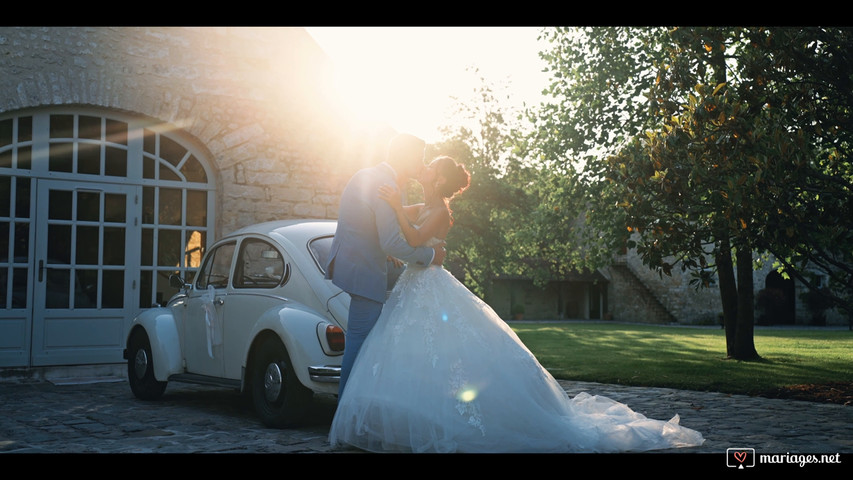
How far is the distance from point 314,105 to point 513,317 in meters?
32.8

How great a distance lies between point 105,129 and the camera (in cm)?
1071

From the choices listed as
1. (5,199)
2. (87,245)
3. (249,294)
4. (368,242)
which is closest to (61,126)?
(5,199)

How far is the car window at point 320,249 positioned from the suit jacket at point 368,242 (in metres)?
0.94

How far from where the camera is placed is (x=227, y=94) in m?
11.4

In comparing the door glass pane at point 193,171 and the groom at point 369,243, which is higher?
the door glass pane at point 193,171

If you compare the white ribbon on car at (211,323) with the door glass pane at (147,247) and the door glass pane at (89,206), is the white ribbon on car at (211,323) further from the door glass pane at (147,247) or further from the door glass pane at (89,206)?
the door glass pane at (89,206)

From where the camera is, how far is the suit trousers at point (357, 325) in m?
5.30

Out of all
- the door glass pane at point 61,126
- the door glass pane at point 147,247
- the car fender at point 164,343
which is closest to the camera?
the car fender at point 164,343

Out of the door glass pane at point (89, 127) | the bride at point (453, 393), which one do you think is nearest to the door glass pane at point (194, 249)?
the door glass pane at point (89, 127)

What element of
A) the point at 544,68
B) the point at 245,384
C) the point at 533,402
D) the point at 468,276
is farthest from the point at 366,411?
the point at 468,276

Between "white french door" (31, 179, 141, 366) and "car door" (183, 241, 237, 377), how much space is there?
3.59 m
